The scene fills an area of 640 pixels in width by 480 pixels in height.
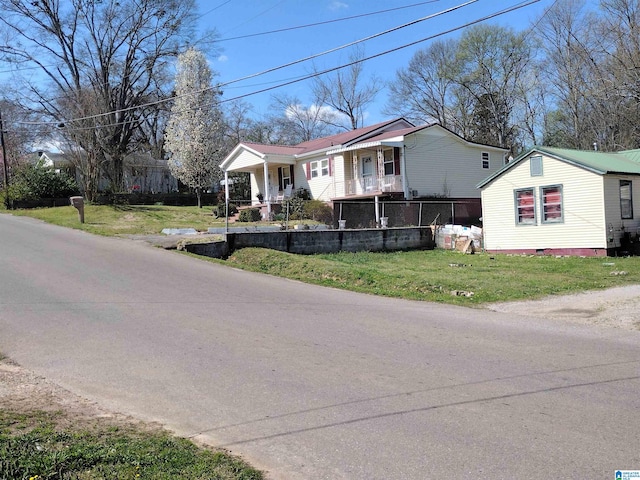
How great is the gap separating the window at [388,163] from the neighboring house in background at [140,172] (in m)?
28.4

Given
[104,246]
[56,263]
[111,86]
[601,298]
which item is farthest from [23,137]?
[601,298]

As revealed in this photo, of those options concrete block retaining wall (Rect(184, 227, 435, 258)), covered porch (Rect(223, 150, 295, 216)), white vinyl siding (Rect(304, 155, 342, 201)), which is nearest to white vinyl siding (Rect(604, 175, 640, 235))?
concrete block retaining wall (Rect(184, 227, 435, 258))

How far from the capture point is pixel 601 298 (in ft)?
37.6

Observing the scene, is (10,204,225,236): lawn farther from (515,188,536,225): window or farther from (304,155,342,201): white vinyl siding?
(515,188,536,225): window

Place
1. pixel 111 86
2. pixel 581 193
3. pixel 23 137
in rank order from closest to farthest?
pixel 581 193, pixel 111 86, pixel 23 137

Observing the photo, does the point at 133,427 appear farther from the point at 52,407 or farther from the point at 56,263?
the point at 56,263

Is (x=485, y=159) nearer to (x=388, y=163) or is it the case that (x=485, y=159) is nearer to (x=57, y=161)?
(x=388, y=163)

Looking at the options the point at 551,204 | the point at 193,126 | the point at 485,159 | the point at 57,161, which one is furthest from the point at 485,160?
the point at 57,161

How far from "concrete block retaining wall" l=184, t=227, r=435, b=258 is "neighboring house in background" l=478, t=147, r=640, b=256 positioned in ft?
11.2

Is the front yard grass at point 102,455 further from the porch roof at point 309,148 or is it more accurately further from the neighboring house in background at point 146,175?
the neighboring house in background at point 146,175

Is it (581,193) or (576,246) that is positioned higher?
(581,193)

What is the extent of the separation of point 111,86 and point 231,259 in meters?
29.6

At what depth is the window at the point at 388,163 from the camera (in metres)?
30.8

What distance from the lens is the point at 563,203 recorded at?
2014 centimetres
